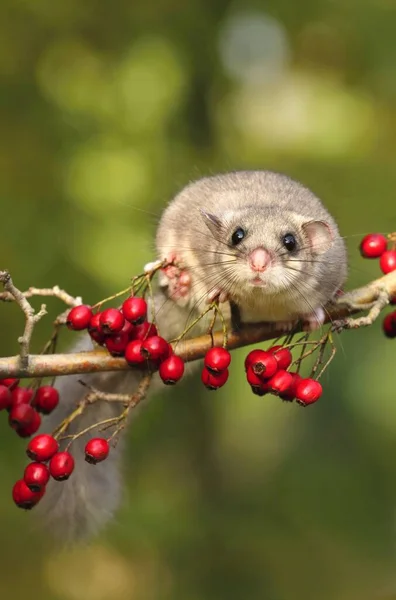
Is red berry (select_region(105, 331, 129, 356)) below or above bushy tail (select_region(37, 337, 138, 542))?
above

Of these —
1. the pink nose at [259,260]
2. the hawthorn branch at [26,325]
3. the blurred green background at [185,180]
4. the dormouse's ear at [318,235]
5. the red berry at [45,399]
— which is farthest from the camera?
the blurred green background at [185,180]

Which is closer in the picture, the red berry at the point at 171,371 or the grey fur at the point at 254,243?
the red berry at the point at 171,371

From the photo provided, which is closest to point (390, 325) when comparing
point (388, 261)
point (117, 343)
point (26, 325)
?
point (388, 261)

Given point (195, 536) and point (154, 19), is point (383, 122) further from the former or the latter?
point (195, 536)

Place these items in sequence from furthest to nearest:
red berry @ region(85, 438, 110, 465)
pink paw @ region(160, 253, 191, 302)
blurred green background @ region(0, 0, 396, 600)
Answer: blurred green background @ region(0, 0, 396, 600) < pink paw @ region(160, 253, 191, 302) < red berry @ region(85, 438, 110, 465)

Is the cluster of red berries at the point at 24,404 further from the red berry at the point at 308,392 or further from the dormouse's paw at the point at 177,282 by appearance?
the dormouse's paw at the point at 177,282

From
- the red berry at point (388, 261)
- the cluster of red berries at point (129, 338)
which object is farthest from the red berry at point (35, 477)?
the red berry at point (388, 261)

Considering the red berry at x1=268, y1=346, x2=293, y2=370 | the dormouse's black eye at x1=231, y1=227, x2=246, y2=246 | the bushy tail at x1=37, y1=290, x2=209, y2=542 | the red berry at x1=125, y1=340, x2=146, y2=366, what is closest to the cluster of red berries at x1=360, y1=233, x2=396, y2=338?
the dormouse's black eye at x1=231, y1=227, x2=246, y2=246

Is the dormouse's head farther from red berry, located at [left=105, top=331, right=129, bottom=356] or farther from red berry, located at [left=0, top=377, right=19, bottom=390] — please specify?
red berry, located at [left=0, top=377, right=19, bottom=390]

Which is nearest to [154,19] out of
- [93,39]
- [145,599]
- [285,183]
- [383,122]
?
[93,39]
